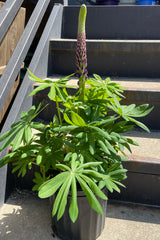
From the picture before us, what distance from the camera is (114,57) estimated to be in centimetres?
187

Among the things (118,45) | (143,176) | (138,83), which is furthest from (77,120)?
(118,45)

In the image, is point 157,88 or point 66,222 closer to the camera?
point 66,222

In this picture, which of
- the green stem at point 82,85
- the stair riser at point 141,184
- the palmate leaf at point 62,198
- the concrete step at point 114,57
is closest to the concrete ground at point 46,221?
the stair riser at point 141,184

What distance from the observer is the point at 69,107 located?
0.96 m

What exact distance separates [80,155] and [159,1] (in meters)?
3.93

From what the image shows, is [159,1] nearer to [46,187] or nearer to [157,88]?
[157,88]

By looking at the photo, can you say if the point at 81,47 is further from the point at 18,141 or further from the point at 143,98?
the point at 143,98

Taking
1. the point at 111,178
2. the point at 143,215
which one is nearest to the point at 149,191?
the point at 143,215

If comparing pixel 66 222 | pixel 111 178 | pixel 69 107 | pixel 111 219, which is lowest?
pixel 111 219

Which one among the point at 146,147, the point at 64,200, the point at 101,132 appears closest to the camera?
the point at 64,200

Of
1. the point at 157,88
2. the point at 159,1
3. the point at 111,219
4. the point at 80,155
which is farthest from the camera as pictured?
the point at 159,1

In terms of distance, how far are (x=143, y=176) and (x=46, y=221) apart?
0.52m

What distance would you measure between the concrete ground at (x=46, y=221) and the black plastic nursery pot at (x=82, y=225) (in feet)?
0.19

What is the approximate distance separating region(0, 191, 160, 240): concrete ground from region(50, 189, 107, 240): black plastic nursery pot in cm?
6
